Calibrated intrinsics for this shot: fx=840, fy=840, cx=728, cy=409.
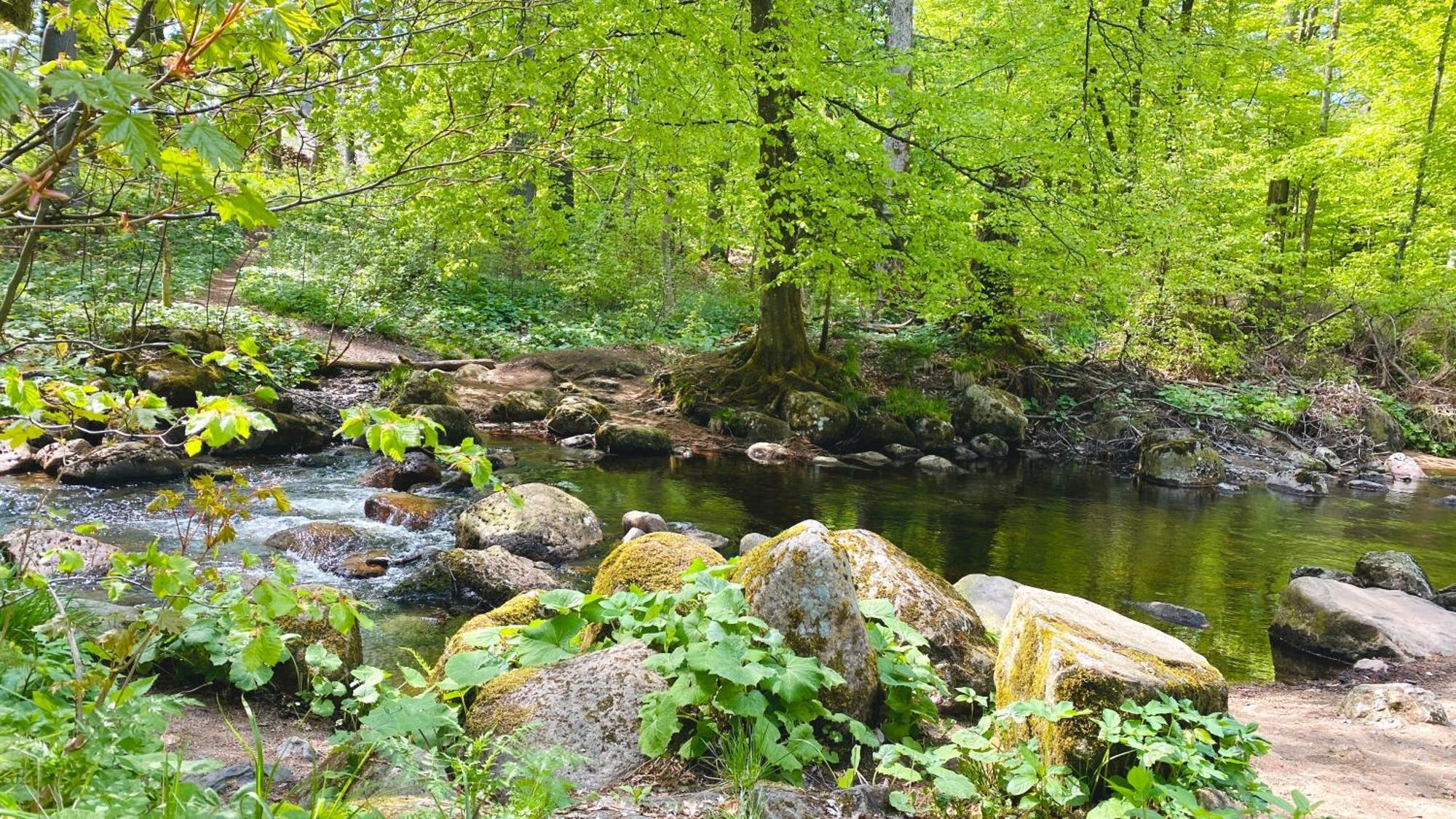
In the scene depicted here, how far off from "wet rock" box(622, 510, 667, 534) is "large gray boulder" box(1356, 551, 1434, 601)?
22.2 feet

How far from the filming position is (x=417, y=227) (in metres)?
19.1

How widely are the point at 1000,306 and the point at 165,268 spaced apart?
591 inches

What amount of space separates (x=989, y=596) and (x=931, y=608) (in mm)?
1741

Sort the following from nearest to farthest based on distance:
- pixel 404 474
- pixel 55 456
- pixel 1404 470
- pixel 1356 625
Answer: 1. pixel 1356 625
2. pixel 55 456
3. pixel 404 474
4. pixel 1404 470

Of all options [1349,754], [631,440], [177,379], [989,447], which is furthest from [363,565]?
[989,447]

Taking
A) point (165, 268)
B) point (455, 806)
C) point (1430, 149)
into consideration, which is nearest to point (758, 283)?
point (165, 268)

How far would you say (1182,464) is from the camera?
14016 mm

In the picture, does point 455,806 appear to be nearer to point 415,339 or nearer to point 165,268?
point 165,268

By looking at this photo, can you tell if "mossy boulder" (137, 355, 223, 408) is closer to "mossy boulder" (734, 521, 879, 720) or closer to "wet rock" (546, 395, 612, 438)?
"wet rock" (546, 395, 612, 438)

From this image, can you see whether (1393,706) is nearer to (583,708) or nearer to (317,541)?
(583,708)

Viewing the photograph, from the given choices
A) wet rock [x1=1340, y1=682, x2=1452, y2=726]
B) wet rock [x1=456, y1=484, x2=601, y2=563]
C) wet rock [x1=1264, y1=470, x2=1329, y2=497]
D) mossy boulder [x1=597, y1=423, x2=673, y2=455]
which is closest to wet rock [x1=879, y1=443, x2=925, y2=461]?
mossy boulder [x1=597, y1=423, x2=673, y2=455]

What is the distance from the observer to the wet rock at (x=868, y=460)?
1371cm

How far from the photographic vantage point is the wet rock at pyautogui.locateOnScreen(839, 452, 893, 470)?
13711 mm

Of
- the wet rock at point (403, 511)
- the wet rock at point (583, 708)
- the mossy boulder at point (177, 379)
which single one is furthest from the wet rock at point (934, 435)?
the wet rock at point (583, 708)
